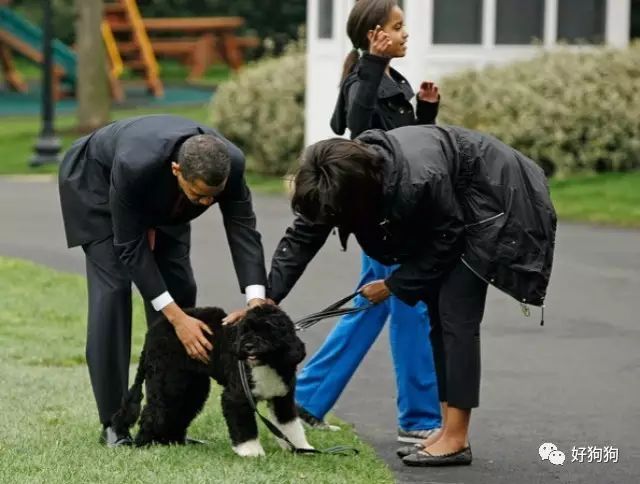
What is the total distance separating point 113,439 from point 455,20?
12614 mm

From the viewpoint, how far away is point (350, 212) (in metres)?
5.59

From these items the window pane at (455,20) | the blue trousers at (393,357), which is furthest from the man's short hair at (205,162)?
the window pane at (455,20)

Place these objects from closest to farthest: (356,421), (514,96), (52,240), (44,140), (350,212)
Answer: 1. (350,212)
2. (356,421)
3. (52,240)
4. (514,96)
5. (44,140)

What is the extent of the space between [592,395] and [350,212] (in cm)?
272

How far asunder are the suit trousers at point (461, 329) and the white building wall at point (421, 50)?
460 inches

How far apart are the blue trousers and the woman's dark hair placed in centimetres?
111

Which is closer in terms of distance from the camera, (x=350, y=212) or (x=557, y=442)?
(x=350, y=212)

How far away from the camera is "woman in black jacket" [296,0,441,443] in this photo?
22.1ft

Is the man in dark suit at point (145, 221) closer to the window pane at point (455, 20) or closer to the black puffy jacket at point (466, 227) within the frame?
the black puffy jacket at point (466, 227)

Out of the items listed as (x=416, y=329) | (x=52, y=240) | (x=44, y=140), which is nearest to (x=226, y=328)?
(x=416, y=329)

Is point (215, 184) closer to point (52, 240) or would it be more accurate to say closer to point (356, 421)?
point (356, 421)

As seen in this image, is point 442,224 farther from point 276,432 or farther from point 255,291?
point 276,432

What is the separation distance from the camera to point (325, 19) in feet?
61.5

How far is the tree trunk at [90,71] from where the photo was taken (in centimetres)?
2548
